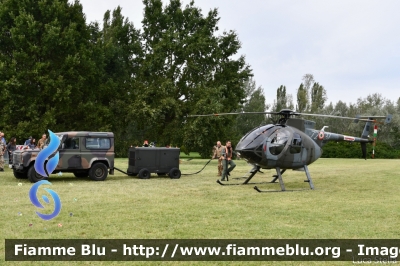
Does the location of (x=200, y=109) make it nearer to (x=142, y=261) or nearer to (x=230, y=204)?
(x=230, y=204)

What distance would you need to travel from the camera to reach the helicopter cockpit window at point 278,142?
13.8 meters

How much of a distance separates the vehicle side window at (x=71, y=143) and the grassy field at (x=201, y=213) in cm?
187

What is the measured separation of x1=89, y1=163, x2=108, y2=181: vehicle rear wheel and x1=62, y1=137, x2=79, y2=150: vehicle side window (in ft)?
3.57

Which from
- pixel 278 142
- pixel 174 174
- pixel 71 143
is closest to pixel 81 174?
pixel 71 143

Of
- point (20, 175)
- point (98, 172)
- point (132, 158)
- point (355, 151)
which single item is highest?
point (132, 158)

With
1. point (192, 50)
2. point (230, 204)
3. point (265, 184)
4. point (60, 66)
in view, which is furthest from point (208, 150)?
point (230, 204)

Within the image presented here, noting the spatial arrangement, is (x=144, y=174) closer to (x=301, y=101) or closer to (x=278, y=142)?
(x=278, y=142)

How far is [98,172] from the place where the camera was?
16.4 meters

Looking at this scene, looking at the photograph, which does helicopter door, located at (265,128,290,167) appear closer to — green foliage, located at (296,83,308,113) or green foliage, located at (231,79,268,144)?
green foliage, located at (231,79,268,144)

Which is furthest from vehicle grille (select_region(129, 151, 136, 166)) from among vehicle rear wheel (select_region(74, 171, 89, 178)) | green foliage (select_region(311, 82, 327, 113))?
green foliage (select_region(311, 82, 327, 113))

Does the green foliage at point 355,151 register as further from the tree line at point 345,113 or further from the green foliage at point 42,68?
the green foliage at point 42,68

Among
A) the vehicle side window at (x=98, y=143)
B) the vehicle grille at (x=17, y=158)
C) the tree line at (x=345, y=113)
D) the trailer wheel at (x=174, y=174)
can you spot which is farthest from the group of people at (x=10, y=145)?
the tree line at (x=345, y=113)

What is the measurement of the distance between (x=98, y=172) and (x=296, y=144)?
7903 mm

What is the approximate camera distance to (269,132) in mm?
14000
